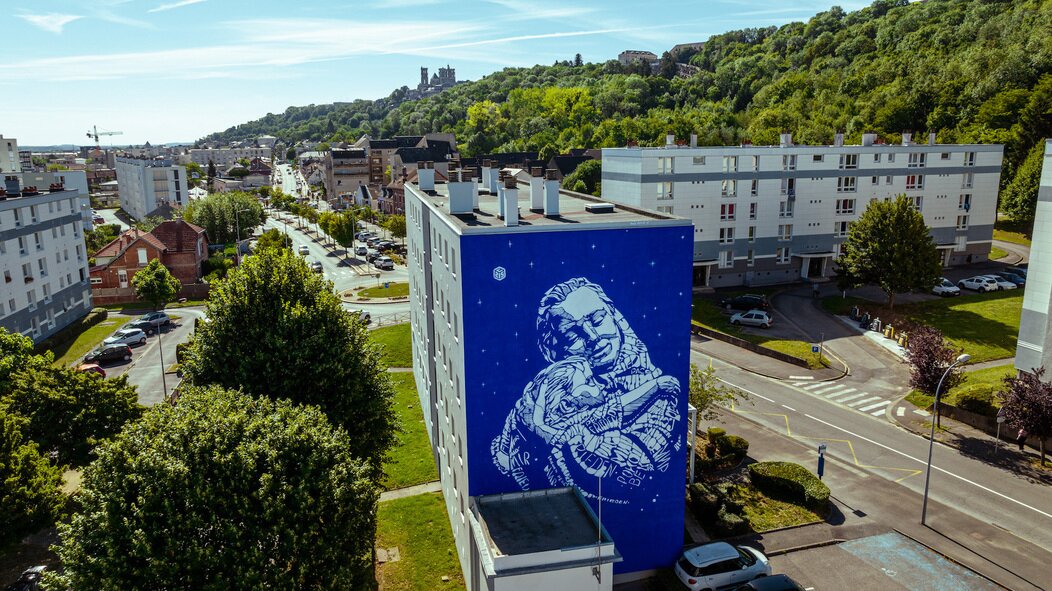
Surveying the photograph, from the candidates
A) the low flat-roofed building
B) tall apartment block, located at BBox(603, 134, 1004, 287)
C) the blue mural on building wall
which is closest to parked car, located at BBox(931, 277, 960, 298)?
tall apartment block, located at BBox(603, 134, 1004, 287)

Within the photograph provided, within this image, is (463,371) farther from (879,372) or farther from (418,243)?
(879,372)

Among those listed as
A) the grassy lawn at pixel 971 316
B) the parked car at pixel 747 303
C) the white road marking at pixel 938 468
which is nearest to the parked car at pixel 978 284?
the grassy lawn at pixel 971 316

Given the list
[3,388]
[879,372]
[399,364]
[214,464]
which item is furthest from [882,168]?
[3,388]

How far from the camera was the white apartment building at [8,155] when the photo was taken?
330 ft

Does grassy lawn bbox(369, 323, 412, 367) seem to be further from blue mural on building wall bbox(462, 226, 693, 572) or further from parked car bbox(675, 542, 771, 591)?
parked car bbox(675, 542, 771, 591)

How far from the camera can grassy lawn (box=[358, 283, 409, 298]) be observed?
3086 inches

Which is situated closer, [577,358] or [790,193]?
[577,358]

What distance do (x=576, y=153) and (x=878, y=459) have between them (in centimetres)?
12394

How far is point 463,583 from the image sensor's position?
2719 cm

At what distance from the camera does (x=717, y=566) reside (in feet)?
85.1

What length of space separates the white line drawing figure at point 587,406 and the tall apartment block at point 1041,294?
24760 mm

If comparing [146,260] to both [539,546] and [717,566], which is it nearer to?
[539,546]

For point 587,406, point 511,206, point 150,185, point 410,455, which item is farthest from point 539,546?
point 150,185

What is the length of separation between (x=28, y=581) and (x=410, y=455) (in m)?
18.4
